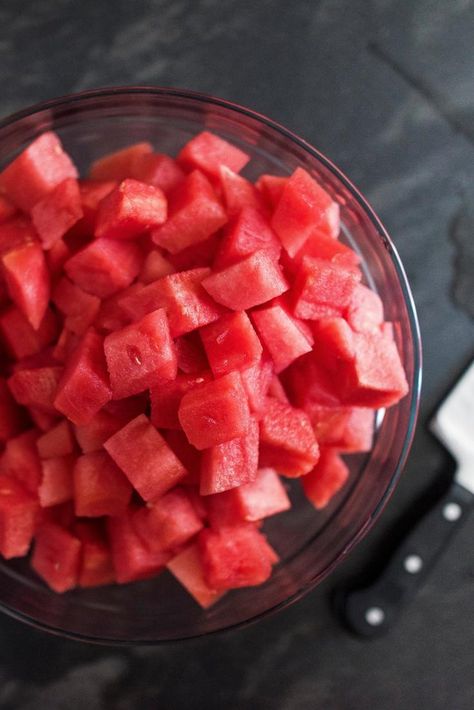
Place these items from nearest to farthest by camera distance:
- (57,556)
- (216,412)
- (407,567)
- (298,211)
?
(216,412) < (298,211) < (57,556) < (407,567)

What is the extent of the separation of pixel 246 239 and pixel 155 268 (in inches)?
7.9

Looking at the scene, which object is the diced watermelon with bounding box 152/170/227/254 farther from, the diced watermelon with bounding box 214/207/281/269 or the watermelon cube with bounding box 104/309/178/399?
the watermelon cube with bounding box 104/309/178/399

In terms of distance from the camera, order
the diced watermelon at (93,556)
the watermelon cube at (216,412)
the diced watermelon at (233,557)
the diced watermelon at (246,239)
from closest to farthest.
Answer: the watermelon cube at (216,412) → the diced watermelon at (246,239) → the diced watermelon at (233,557) → the diced watermelon at (93,556)

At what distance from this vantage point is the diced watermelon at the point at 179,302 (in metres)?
1.32

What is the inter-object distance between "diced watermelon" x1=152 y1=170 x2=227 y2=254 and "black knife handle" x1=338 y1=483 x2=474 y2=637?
89cm

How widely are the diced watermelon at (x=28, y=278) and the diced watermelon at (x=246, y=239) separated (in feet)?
1.20

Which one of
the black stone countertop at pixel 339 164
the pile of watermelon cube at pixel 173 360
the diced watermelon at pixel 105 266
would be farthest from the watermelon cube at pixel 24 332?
the black stone countertop at pixel 339 164

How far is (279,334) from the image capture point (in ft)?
4.41

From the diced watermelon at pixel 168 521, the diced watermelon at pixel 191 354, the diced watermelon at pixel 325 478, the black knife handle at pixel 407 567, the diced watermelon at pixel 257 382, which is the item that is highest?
the diced watermelon at pixel 191 354

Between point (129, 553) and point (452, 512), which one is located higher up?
point (129, 553)

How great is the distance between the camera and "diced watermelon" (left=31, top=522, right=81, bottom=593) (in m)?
1.54

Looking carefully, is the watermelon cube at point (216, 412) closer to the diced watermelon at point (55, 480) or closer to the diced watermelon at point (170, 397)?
the diced watermelon at point (170, 397)

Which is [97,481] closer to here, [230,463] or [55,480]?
[55,480]

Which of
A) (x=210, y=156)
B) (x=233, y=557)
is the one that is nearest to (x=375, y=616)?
(x=233, y=557)
